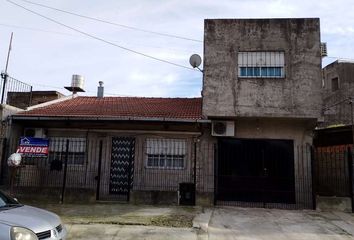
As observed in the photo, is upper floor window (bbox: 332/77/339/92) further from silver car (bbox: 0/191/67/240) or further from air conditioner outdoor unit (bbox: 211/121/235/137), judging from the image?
silver car (bbox: 0/191/67/240)

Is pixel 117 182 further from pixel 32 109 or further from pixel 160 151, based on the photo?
pixel 32 109

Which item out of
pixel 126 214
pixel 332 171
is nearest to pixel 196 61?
pixel 332 171

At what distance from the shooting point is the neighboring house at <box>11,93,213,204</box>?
46.7 feet

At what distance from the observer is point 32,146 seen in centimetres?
1252

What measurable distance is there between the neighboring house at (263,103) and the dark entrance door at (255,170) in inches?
1.5

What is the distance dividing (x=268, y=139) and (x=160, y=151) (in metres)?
4.25

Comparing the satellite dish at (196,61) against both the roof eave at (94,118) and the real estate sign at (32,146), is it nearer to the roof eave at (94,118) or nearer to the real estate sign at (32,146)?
the roof eave at (94,118)

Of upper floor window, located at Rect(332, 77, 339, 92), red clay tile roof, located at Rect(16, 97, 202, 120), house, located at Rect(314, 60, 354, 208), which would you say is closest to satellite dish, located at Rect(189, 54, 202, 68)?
red clay tile roof, located at Rect(16, 97, 202, 120)

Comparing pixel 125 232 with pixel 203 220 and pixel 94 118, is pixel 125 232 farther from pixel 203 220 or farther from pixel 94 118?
pixel 94 118

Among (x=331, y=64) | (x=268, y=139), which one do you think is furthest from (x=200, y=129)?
(x=331, y=64)

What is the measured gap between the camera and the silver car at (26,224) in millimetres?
5297

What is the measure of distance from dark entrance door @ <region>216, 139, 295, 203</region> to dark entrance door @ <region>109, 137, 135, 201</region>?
3.49 m

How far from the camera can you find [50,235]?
19.0 ft

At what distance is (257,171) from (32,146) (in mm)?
8290
